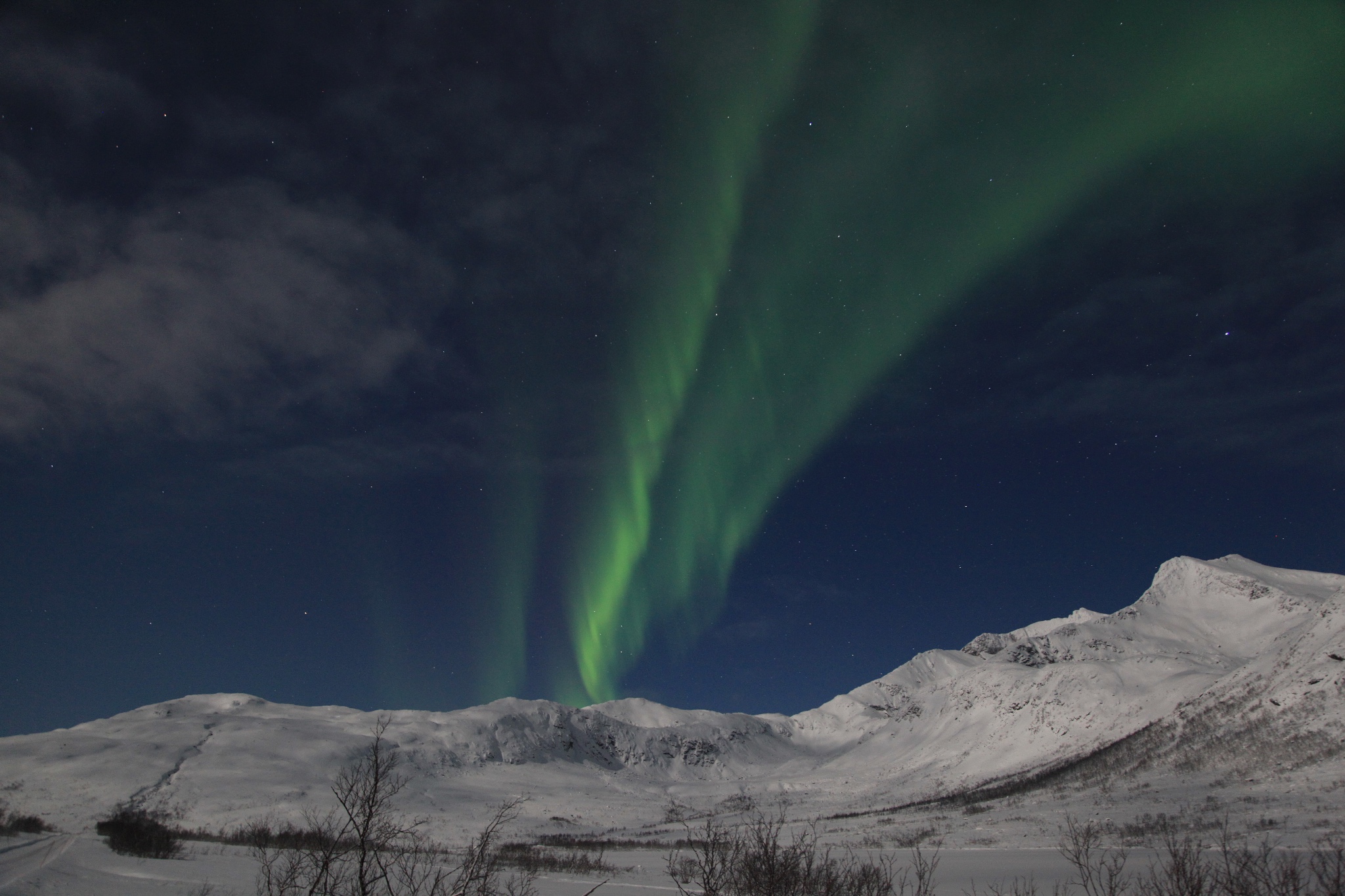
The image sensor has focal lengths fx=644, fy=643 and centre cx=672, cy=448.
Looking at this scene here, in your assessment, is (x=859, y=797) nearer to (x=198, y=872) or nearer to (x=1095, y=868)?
(x=1095, y=868)

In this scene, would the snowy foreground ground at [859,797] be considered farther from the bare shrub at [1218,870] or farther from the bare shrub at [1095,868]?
the bare shrub at [1218,870]

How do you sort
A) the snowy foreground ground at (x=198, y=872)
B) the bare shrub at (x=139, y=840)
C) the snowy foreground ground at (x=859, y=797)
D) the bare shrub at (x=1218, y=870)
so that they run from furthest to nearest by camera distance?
the bare shrub at (x=139, y=840)
the snowy foreground ground at (x=859, y=797)
the snowy foreground ground at (x=198, y=872)
the bare shrub at (x=1218, y=870)

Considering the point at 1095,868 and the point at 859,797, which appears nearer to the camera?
the point at 1095,868

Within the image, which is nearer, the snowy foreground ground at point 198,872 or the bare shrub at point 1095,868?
the bare shrub at point 1095,868

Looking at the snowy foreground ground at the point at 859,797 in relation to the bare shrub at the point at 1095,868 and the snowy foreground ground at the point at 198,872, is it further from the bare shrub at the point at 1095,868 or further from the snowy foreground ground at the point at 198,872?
the bare shrub at the point at 1095,868

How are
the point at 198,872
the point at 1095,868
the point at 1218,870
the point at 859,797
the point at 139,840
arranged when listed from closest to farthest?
1. the point at 1218,870
2. the point at 198,872
3. the point at 1095,868
4. the point at 139,840
5. the point at 859,797

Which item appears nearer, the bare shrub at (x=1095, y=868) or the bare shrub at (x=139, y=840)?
the bare shrub at (x=1095, y=868)

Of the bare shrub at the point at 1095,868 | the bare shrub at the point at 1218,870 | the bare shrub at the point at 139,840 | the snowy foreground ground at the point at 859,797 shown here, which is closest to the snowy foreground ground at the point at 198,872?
the snowy foreground ground at the point at 859,797

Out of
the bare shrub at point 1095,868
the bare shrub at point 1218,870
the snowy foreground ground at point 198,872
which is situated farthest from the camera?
the snowy foreground ground at point 198,872

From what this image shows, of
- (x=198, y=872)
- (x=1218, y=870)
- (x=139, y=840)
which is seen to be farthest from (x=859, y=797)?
(x=1218, y=870)

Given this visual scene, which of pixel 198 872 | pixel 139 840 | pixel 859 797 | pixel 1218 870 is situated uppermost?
pixel 1218 870

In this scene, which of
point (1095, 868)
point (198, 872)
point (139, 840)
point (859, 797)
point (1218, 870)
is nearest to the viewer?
point (1218, 870)

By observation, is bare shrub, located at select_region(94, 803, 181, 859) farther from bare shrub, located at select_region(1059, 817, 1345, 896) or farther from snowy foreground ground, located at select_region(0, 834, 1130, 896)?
bare shrub, located at select_region(1059, 817, 1345, 896)

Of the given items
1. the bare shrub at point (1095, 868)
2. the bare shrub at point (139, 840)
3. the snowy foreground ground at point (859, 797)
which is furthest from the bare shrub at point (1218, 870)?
the bare shrub at point (139, 840)
